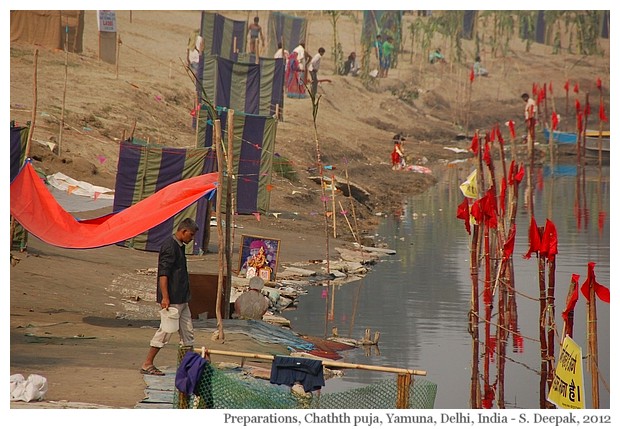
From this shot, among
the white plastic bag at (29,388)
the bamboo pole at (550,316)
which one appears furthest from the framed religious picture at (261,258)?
the white plastic bag at (29,388)

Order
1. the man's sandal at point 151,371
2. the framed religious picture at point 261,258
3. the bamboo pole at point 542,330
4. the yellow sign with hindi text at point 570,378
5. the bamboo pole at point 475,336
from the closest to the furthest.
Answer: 1. the yellow sign with hindi text at point 570,378
2. the man's sandal at point 151,371
3. the bamboo pole at point 542,330
4. the bamboo pole at point 475,336
5. the framed religious picture at point 261,258

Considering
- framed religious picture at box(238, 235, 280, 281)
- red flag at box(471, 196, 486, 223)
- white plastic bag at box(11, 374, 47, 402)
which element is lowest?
white plastic bag at box(11, 374, 47, 402)

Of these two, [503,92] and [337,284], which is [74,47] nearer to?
[337,284]

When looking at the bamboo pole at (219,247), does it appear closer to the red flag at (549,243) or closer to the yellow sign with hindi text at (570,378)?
the red flag at (549,243)

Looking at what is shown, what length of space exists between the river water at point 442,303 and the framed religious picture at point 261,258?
0.55m

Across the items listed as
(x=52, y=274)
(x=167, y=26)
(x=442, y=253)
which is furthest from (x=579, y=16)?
(x=52, y=274)

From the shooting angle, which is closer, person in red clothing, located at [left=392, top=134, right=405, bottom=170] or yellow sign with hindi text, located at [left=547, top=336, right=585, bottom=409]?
yellow sign with hindi text, located at [left=547, top=336, right=585, bottom=409]

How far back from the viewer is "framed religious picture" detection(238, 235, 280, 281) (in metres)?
15.3

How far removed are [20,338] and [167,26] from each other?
26.5m

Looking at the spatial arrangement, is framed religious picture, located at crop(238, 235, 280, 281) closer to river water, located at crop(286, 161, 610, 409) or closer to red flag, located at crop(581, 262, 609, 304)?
river water, located at crop(286, 161, 610, 409)

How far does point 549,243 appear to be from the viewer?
1052cm

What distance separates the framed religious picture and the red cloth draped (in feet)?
8.01

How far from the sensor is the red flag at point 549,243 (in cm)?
1048

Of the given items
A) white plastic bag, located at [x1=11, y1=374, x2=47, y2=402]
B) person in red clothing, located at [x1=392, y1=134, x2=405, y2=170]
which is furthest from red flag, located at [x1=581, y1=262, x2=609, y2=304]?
person in red clothing, located at [x1=392, y1=134, x2=405, y2=170]
